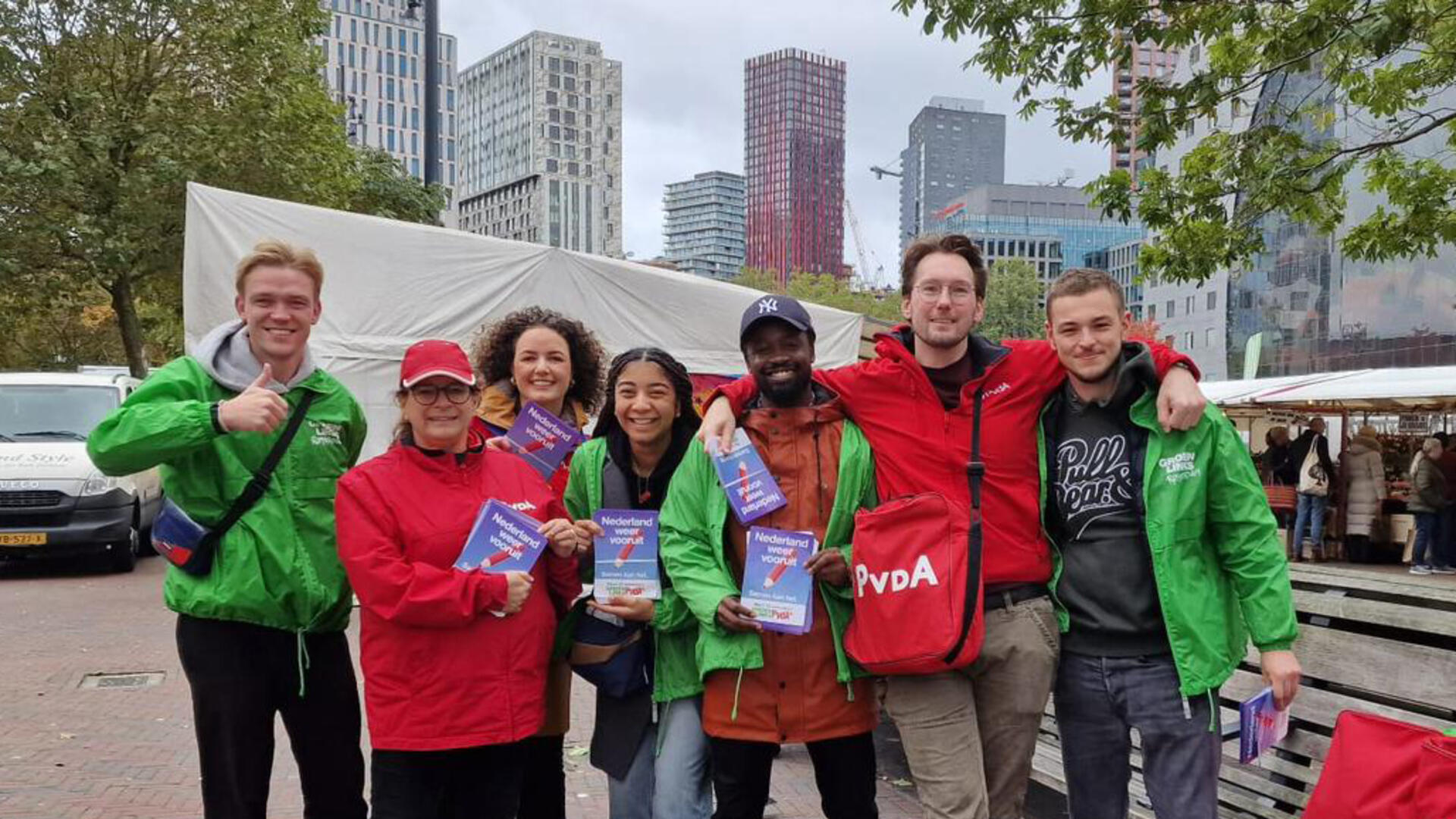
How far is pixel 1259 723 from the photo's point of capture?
2.97 meters

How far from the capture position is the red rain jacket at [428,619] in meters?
2.82

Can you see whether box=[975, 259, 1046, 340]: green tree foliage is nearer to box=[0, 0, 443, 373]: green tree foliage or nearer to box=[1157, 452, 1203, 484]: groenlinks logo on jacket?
box=[0, 0, 443, 373]: green tree foliage

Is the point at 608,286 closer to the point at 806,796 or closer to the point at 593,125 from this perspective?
the point at 806,796

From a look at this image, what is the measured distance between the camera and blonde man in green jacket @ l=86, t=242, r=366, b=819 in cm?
287

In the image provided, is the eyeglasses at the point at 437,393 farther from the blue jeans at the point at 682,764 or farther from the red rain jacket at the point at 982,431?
the blue jeans at the point at 682,764

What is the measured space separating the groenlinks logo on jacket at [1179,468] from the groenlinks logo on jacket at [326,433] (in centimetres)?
237

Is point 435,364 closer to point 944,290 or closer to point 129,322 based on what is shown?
point 944,290

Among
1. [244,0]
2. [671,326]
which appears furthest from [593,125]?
[671,326]

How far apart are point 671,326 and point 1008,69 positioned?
4066mm

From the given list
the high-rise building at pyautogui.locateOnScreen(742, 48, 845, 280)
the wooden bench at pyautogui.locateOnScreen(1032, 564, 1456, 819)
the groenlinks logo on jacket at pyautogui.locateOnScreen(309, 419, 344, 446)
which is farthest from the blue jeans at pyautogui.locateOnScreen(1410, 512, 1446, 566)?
the high-rise building at pyautogui.locateOnScreen(742, 48, 845, 280)

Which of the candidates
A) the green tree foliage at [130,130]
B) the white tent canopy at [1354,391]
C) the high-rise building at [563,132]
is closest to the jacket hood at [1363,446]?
the white tent canopy at [1354,391]

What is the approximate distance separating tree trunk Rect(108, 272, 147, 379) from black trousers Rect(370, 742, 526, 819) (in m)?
17.5

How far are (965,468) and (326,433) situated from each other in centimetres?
187

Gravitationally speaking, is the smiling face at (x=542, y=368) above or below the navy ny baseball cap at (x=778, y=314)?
below
